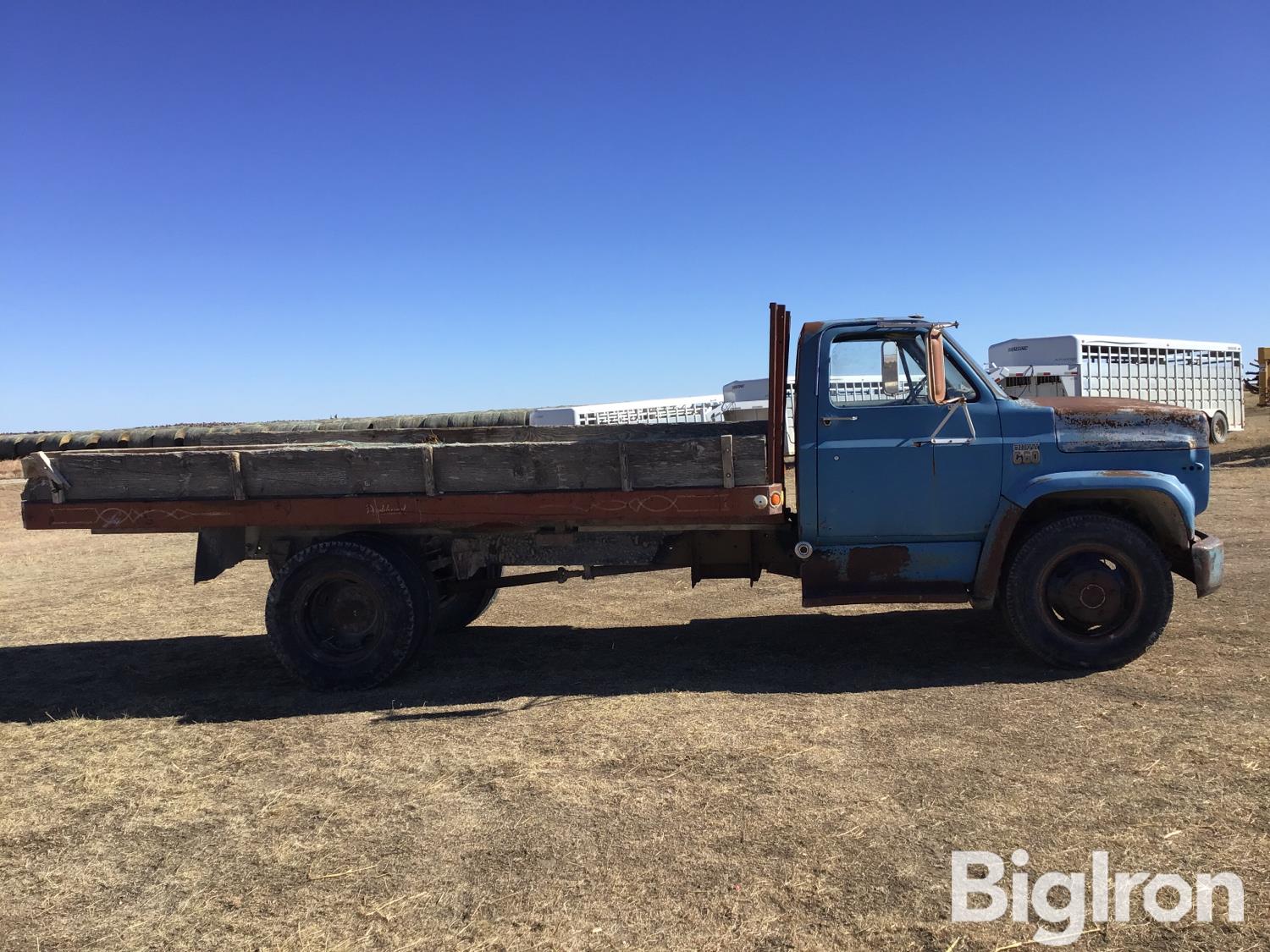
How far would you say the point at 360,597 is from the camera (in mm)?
5746

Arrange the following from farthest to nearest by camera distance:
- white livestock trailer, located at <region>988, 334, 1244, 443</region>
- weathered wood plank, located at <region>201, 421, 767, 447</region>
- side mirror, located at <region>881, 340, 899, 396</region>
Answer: white livestock trailer, located at <region>988, 334, 1244, 443</region>, weathered wood plank, located at <region>201, 421, 767, 447</region>, side mirror, located at <region>881, 340, 899, 396</region>

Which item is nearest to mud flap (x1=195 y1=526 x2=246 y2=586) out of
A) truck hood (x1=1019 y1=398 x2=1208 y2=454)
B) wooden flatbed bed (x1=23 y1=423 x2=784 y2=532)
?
wooden flatbed bed (x1=23 y1=423 x2=784 y2=532)

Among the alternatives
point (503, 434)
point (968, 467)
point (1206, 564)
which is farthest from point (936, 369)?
point (503, 434)

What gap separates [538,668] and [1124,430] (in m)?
4.16

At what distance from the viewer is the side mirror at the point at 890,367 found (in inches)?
215

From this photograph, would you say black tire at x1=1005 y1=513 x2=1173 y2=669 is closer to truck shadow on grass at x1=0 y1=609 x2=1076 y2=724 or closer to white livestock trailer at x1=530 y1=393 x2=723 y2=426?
truck shadow on grass at x1=0 y1=609 x2=1076 y2=724

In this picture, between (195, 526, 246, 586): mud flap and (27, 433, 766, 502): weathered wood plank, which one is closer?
(27, 433, 766, 502): weathered wood plank

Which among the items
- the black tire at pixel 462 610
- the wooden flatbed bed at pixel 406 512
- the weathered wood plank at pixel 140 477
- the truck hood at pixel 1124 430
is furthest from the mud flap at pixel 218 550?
the truck hood at pixel 1124 430

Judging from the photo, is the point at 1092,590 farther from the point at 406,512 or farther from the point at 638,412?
the point at 638,412

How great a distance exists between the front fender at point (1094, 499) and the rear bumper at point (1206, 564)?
0.09m

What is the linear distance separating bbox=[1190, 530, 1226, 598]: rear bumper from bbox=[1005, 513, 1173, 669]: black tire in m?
0.18

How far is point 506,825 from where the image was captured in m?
3.58

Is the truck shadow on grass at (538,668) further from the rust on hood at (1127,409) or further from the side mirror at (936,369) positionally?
the side mirror at (936,369)
